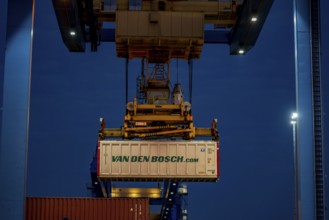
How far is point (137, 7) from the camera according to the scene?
99.5 ft

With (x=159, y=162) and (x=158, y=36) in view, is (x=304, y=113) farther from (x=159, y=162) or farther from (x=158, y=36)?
(x=158, y=36)

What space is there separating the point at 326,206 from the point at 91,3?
1324 centimetres

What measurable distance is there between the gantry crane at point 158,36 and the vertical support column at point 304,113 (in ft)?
8.67

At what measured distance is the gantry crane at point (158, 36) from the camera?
88.9ft

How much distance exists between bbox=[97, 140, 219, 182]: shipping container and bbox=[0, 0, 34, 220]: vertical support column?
14.7 ft

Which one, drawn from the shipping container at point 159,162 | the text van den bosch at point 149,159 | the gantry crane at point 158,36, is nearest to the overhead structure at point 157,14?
the gantry crane at point 158,36

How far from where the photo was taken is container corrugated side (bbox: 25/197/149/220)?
93.8 ft

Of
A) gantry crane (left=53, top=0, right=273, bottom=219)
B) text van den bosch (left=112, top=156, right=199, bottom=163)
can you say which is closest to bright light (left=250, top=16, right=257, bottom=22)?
gantry crane (left=53, top=0, right=273, bottom=219)

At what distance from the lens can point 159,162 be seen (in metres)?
27.0

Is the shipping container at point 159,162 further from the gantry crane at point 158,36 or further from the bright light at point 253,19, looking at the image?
Answer: the bright light at point 253,19

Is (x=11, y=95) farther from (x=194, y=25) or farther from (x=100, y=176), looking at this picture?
(x=194, y=25)

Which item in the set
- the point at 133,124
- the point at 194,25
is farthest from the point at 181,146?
the point at 194,25

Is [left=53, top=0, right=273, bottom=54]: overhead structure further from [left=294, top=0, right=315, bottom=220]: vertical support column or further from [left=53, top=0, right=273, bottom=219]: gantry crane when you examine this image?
[left=294, top=0, right=315, bottom=220]: vertical support column

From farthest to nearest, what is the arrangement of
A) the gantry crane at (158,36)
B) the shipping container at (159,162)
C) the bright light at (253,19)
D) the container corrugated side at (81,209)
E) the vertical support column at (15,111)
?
the container corrugated side at (81,209)
the bright light at (253,19)
the gantry crane at (158,36)
the shipping container at (159,162)
the vertical support column at (15,111)
